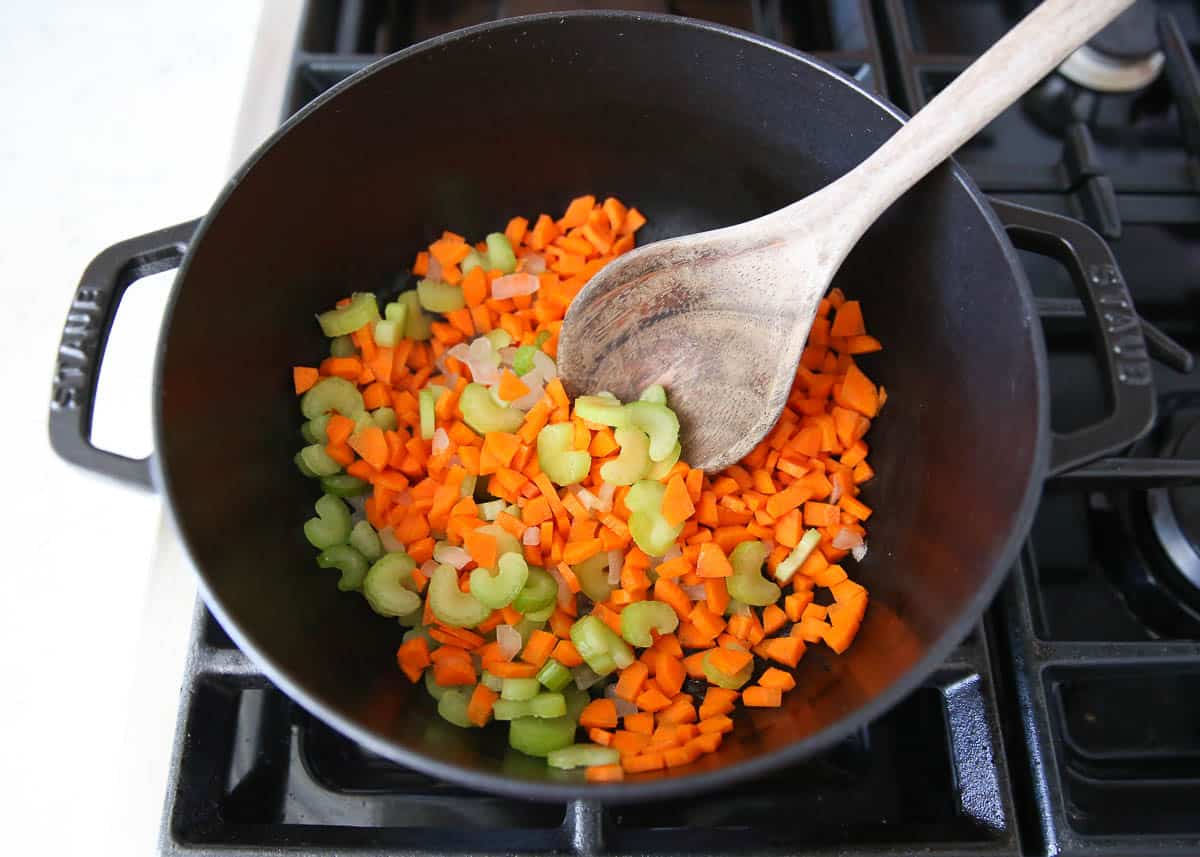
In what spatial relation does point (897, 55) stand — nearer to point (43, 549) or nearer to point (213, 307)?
point (213, 307)

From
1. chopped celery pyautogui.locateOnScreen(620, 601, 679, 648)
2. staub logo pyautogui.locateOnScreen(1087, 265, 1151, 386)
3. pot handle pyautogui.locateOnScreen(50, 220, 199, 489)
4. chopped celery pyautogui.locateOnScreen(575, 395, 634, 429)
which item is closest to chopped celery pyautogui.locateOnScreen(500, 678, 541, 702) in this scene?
chopped celery pyautogui.locateOnScreen(620, 601, 679, 648)

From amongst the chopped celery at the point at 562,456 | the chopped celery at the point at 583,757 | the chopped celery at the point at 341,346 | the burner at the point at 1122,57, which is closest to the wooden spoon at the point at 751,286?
the chopped celery at the point at 562,456

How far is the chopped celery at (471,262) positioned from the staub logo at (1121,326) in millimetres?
793

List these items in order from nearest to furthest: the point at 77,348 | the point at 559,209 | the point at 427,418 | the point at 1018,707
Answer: the point at 77,348, the point at 1018,707, the point at 427,418, the point at 559,209

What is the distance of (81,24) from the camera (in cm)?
158

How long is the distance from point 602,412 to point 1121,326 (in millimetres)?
596

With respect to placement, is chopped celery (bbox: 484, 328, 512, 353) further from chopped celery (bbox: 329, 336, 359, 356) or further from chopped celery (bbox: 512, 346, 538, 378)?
chopped celery (bbox: 329, 336, 359, 356)

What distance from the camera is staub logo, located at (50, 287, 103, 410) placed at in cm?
92

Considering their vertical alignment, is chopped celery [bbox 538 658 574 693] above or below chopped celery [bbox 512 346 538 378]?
below

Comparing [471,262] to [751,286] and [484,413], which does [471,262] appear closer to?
[484,413]

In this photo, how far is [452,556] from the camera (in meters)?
1.19

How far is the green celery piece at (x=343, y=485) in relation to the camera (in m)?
1.24

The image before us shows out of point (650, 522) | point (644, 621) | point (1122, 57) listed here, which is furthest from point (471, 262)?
point (1122, 57)

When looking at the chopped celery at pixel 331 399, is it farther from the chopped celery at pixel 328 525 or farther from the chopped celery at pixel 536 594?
the chopped celery at pixel 536 594
